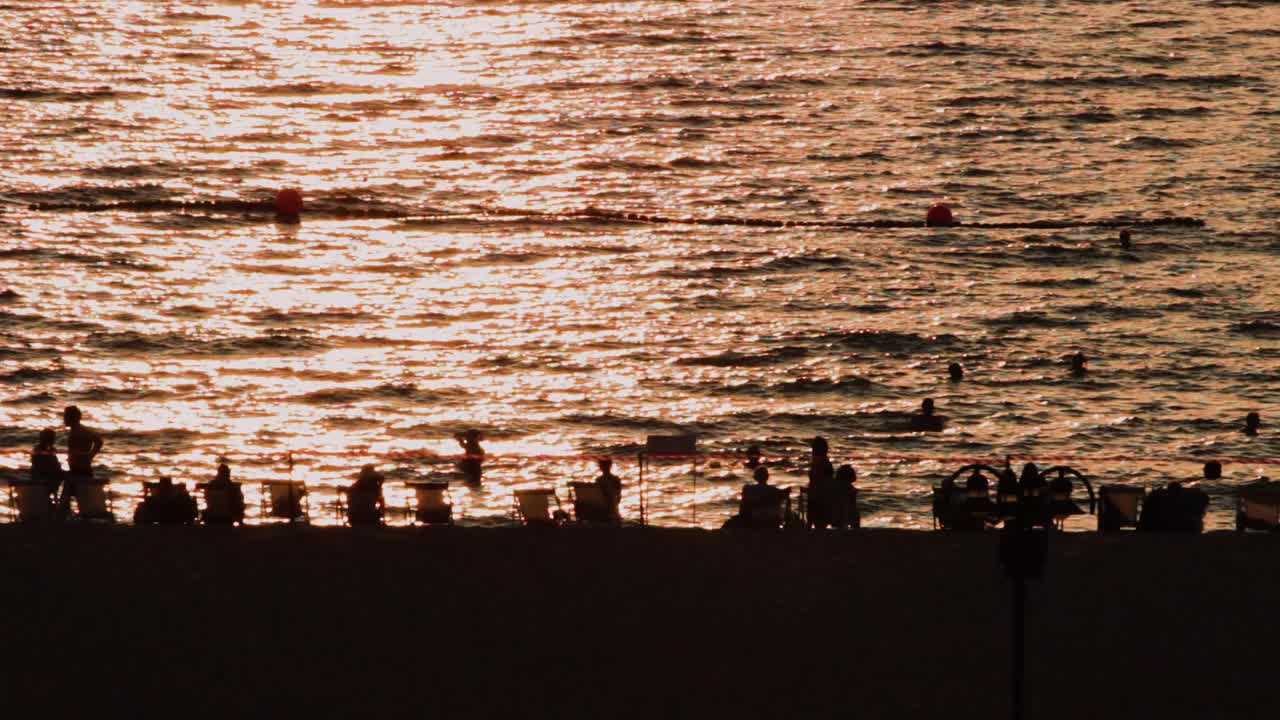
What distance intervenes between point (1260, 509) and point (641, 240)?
133 feet

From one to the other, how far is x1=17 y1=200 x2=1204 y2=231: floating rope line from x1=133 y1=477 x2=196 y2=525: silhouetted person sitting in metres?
41.4

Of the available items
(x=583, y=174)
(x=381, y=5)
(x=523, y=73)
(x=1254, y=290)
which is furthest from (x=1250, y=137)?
(x=381, y=5)

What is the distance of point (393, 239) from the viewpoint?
2520 inches

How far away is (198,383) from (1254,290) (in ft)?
92.0

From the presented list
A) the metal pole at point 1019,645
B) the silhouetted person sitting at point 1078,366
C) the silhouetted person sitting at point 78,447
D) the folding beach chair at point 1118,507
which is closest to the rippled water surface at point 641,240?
the silhouetted person sitting at point 1078,366

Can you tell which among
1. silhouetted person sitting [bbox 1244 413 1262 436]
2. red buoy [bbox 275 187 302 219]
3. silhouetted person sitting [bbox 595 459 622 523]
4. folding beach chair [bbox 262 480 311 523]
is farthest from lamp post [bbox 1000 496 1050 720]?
red buoy [bbox 275 187 302 219]

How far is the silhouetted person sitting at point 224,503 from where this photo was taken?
2445 cm

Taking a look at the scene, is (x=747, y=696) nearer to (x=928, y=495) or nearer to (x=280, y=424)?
(x=928, y=495)

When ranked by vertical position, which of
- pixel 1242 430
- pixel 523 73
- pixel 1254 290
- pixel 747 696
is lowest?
pixel 747 696

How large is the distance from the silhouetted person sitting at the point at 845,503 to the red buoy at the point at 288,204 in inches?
1747

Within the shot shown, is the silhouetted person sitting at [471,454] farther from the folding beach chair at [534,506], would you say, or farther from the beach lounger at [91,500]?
the beach lounger at [91,500]

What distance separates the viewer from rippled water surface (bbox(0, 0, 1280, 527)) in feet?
152

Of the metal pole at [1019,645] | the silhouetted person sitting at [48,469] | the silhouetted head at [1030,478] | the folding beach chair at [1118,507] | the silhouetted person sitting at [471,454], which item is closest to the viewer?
the silhouetted head at [1030,478]

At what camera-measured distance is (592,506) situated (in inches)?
979
